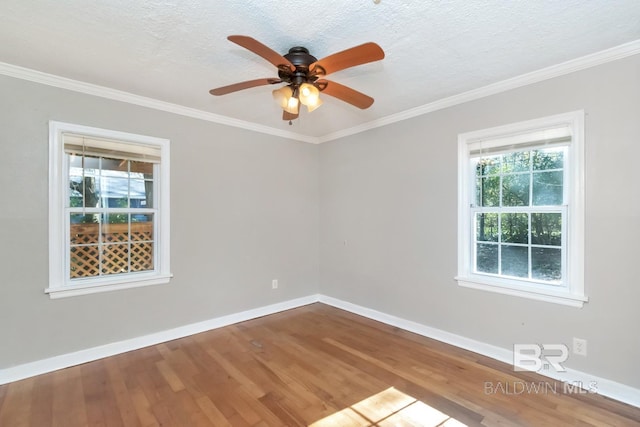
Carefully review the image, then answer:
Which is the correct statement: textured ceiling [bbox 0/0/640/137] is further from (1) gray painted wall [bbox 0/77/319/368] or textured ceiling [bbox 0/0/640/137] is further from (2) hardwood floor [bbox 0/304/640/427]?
(2) hardwood floor [bbox 0/304/640/427]

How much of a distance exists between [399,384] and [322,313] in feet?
5.82

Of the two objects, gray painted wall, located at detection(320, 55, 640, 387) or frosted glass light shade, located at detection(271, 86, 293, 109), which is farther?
gray painted wall, located at detection(320, 55, 640, 387)

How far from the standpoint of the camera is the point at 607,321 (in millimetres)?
2201

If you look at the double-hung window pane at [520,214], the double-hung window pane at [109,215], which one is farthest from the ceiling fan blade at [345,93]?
the double-hung window pane at [109,215]

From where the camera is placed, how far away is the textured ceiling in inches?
67.6

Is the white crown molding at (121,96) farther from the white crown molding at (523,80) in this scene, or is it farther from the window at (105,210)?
the white crown molding at (523,80)

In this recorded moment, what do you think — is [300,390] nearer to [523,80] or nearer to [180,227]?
[180,227]

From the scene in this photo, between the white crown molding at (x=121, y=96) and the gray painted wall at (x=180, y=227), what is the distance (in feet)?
0.18

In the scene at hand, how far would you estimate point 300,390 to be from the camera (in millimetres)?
2289

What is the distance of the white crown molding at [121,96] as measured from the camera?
2.44 metres

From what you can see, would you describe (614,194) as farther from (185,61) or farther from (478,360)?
(185,61)

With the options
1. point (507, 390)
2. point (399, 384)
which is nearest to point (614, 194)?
point (507, 390)

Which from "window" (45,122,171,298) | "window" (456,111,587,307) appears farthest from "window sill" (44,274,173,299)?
"window" (456,111,587,307)

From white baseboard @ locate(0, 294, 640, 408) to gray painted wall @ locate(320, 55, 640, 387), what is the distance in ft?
0.23
